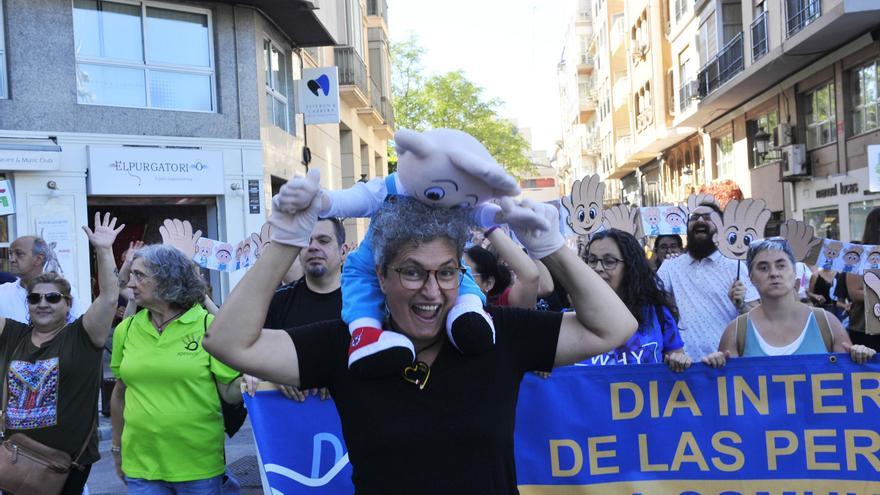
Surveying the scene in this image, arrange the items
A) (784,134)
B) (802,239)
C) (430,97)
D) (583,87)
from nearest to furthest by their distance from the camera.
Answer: (802,239), (784,134), (430,97), (583,87)

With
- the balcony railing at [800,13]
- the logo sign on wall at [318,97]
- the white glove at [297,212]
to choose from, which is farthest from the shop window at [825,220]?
the white glove at [297,212]

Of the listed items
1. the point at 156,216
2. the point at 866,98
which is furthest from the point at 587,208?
the point at 866,98

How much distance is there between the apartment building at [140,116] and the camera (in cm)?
1298

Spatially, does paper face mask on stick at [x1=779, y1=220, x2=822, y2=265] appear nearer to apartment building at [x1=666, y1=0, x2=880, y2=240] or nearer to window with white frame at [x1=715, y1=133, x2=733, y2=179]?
apartment building at [x1=666, y1=0, x2=880, y2=240]

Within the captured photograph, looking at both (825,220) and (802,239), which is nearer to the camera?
(802,239)

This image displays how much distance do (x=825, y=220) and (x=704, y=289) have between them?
15358 mm

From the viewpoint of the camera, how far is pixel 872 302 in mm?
4074

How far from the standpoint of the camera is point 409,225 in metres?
2.23

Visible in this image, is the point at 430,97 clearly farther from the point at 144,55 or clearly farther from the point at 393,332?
the point at 393,332

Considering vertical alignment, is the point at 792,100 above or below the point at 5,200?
above

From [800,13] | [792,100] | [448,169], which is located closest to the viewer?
[448,169]

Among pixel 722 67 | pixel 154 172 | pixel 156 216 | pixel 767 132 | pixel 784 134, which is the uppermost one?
pixel 722 67

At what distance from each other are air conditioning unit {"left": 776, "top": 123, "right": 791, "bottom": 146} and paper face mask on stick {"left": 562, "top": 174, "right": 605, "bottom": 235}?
15.5m

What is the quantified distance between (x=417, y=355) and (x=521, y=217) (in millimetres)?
501
